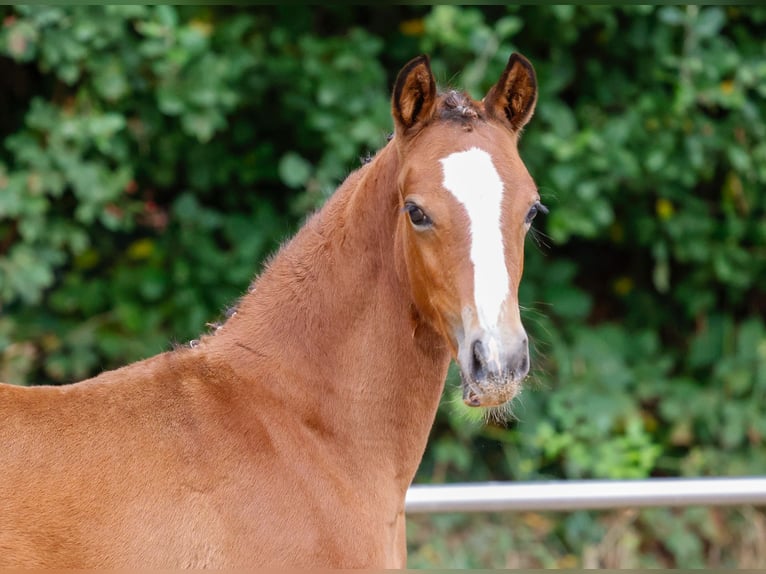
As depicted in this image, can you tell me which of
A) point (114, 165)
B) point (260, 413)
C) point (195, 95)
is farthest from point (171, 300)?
point (260, 413)

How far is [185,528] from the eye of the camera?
2309 millimetres

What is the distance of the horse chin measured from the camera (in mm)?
2172

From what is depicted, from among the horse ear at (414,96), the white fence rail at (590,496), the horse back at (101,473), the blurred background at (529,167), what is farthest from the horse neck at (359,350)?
the blurred background at (529,167)

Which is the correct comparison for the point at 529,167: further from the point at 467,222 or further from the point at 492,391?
the point at 492,391

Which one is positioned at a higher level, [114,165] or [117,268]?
[114,165]

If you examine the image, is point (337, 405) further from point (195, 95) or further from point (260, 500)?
point (195, 95)

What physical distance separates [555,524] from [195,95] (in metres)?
3.31

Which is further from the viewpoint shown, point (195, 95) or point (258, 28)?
point (258, 28)

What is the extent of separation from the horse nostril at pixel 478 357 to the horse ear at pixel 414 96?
69 centimetres

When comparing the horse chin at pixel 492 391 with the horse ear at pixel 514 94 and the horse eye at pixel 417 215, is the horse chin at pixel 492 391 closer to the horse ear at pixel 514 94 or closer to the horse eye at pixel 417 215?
the horse eye at pixel 417 215

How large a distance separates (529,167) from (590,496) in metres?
2.27

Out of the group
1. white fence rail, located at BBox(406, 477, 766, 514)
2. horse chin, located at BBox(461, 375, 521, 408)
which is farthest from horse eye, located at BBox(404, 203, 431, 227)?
white fence rail, located at BBox(406, 477, 766, 514)

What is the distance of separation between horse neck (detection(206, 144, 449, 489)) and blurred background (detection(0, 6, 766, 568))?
2.25 metres

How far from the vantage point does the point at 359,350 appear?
8.56 ft
